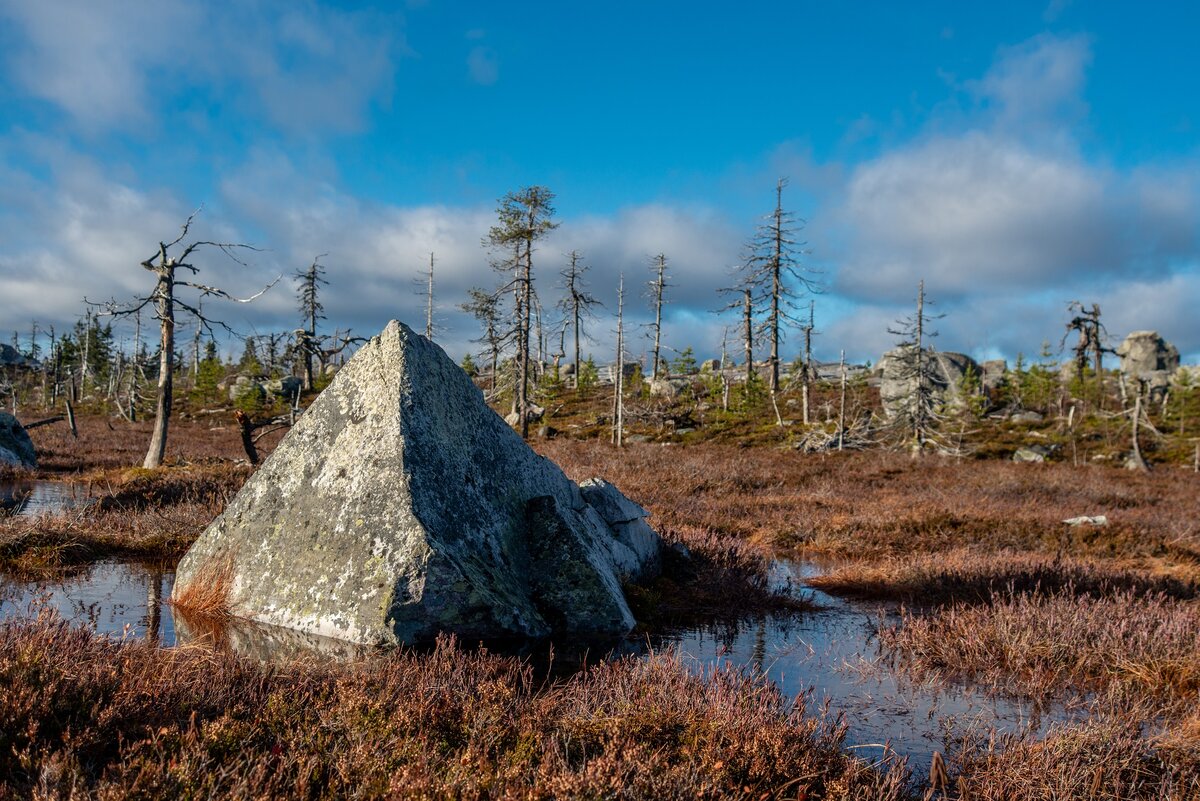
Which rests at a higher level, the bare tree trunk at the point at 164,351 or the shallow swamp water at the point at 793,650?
the bare tree trunk at the point at 164,351

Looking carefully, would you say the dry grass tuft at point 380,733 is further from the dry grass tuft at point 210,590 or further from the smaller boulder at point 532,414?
the smaller boulder at point 532,414

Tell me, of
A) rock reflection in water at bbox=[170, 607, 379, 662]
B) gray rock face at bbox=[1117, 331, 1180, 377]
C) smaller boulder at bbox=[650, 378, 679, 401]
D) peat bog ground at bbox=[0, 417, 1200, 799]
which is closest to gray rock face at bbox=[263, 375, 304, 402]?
smaller boulder at bbox=[650, 378, 679, 401]

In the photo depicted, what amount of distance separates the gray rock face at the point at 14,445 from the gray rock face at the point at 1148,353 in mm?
107144

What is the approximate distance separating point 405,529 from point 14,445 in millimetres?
20054

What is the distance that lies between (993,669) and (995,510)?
35.5ft

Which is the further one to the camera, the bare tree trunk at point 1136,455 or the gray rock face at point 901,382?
the gray rock face at point 901,382

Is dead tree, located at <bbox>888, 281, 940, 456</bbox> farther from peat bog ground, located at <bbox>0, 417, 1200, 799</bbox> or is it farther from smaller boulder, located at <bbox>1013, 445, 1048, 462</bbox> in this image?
peat bog ground, located at <bbox>0, 417, 1200, 799</bbox>

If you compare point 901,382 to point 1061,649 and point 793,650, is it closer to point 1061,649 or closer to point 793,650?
point 1061,649

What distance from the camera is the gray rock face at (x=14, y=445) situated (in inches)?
755

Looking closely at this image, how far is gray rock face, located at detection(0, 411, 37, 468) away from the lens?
62.9ft

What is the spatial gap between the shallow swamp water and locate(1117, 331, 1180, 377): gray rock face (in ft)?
344

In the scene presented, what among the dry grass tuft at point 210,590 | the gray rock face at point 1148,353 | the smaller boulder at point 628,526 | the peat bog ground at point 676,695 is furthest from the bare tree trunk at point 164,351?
the gray rock face at point 1148,353

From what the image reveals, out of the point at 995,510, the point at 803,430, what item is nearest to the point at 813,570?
the point at 995,510

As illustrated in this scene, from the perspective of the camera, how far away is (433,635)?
5652 millimetres
